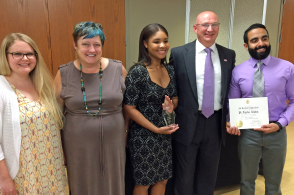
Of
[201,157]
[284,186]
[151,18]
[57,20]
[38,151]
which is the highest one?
[151,18]

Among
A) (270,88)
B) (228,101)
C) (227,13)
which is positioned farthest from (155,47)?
(227,13)

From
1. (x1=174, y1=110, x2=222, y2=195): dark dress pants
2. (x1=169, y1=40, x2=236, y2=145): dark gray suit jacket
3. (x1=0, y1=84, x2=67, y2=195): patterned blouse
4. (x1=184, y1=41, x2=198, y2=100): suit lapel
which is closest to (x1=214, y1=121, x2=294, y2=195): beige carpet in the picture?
(x1=174, y1=110, x2=222, y2=195): dark dress pants

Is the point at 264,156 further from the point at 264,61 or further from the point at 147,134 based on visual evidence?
the point at 147,134

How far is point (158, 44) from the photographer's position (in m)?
1.65

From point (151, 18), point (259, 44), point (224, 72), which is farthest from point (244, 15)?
point (224, 72)

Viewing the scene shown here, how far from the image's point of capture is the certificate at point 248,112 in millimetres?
1708

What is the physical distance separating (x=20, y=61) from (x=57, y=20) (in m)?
2.01

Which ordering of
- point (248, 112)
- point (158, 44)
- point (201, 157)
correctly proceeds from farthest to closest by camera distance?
point (201, 157), point (248, 112), point (158, 44)

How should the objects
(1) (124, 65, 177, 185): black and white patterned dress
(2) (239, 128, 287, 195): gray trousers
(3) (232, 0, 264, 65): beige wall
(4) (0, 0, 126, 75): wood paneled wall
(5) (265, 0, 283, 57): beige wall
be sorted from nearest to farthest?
(1) (124, 65, 177, 185): black and white patterned dress, (2) (239, 128, 287, 195): gray trousers, (4) (0, 0, 126, 75): wood paneled wall, (3) (232, 0, 264, 65): beige wall, (5) (265, 0, 283, 57): beige wall

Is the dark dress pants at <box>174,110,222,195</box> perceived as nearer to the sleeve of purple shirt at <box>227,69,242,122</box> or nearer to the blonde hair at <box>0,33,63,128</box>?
the sleeve of purple shirt at <box>227,69,242,122</box>

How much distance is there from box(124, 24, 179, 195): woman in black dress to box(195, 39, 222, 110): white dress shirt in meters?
0.20

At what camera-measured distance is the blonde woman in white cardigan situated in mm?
1271

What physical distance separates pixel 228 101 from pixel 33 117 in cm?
145

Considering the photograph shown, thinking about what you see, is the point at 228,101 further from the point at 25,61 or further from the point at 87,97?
the point at 25,61
